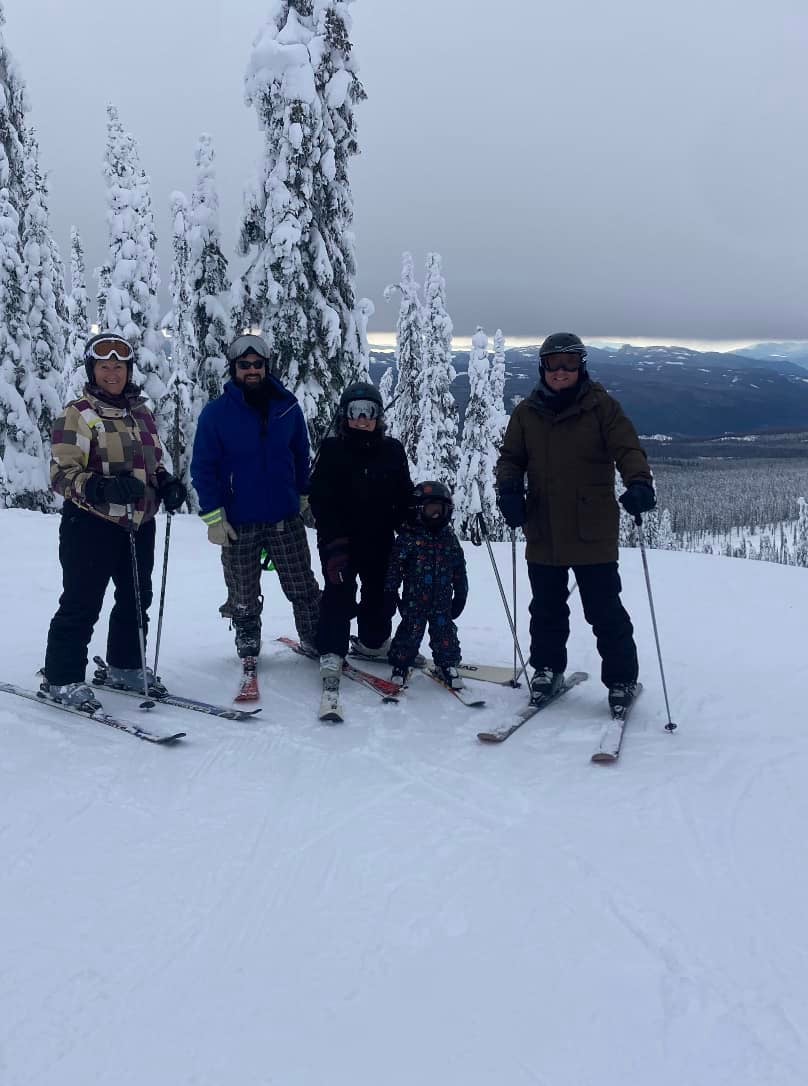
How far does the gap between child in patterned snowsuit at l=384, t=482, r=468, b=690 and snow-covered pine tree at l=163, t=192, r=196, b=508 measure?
60.6 ft

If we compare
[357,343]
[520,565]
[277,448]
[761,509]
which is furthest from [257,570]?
[761,509]

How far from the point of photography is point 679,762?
4.61 meters

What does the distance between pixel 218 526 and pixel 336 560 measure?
89cm

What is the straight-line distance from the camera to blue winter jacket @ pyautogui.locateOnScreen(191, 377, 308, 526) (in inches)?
214

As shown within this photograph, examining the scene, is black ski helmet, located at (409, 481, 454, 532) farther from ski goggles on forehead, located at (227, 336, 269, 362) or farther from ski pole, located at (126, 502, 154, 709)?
ski pole, located at (126, 502, 154, 709)

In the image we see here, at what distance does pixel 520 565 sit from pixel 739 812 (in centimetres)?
937

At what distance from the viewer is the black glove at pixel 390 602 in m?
6.09

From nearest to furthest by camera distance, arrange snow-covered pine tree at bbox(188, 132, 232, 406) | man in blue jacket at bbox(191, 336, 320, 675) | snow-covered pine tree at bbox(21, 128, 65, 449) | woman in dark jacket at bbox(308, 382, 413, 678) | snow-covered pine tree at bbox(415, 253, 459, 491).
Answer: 1. man in blue jacket at bbox(191, 336, 320, 675)
2. woman in dark jacket at bbox(308, 382, 413, 678)
3. snow-covered pine tree at bbox(188, 132, 232, 406)
4. snow-covered pine tree at bbox(21, 128, 65, 449)
5. snow-covered pine tree at bbox(415, 253, 459, 491)

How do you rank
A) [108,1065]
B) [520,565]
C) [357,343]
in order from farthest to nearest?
[357,343] < [520,565] < [108,1065]

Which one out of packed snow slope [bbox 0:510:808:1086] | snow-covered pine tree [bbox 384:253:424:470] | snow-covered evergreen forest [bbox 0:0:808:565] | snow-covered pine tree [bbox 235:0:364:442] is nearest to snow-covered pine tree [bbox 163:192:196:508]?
snow-covered evergreen forest [bbox 0:0:808:565]

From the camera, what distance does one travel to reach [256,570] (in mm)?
5855

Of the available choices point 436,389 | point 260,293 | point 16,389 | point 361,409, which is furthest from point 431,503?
point 436,389

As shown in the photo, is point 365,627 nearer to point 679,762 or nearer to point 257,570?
point 257,570

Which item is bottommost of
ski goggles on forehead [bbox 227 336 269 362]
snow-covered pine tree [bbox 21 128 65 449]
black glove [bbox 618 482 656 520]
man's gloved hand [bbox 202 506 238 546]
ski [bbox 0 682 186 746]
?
ski [bbox 0 682 186 746]
